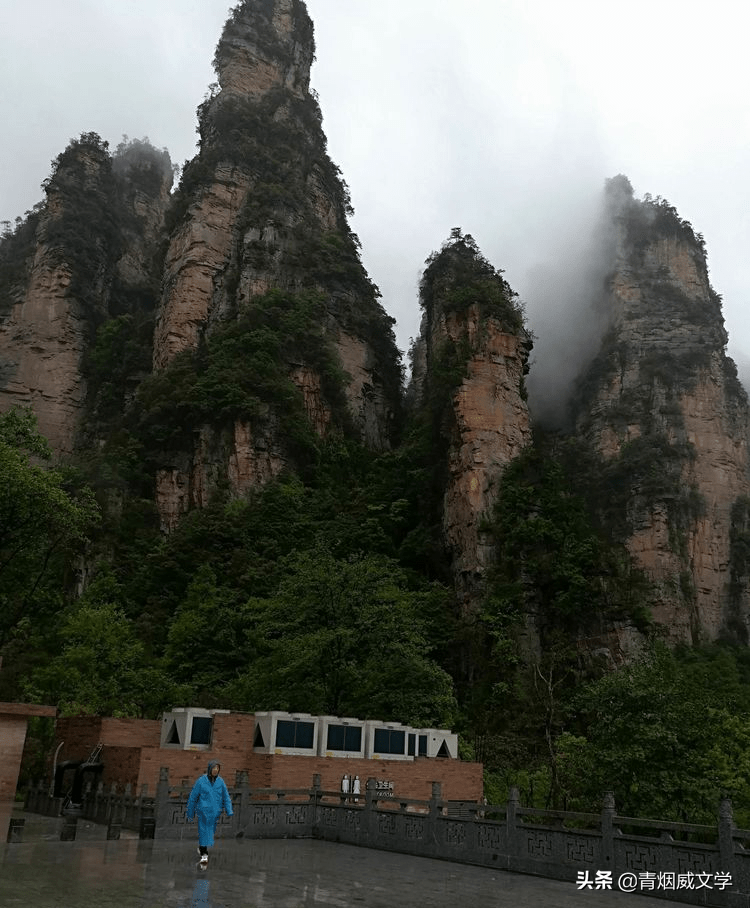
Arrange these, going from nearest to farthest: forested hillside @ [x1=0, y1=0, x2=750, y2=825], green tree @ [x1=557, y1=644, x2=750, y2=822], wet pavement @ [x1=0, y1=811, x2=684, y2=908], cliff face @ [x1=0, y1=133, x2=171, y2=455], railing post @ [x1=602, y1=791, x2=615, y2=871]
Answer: wet pavement @ [x1=0, y1=811, x2=684, y2=908]
railing post @ [x1=602, y1=791, x2=615, y2=871]
green tree @ [x1=557, y1=644, x2=750, y2=822]
forested hillside @ [x1=0, y1=0, x2=750, y2=825]
cliff face @ [x1=0, y1=133, x2=171, y2=455]

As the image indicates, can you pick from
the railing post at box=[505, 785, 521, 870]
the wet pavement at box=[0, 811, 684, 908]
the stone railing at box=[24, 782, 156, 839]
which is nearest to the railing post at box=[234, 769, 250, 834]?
the wet pavement at box=[0, 811, 684, 908]

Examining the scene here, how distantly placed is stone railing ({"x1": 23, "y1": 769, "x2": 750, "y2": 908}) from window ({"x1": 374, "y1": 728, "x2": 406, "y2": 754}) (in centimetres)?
505

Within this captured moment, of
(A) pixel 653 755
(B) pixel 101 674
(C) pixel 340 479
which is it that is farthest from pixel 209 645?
(A) pixel 653 755

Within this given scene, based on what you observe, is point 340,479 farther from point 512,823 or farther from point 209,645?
point 512,823

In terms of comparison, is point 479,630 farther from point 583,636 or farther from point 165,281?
point 165,281

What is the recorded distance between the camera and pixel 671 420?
176 feet

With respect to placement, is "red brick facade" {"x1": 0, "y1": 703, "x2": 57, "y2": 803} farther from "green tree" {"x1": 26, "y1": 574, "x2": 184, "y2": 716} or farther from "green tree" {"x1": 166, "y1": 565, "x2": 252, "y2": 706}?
"green tree" {"x1": 166, "y1": 565, "x2": 252, "y2": 706}

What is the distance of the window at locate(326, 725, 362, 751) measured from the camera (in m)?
21.5

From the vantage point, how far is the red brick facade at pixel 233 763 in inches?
747

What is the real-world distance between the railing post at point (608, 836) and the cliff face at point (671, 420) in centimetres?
3372

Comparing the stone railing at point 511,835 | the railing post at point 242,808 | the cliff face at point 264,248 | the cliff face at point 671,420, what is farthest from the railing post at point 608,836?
the cliff face at point 264,248

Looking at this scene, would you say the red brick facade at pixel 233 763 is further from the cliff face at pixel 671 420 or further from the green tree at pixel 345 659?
the cliff face at pixel 671 420

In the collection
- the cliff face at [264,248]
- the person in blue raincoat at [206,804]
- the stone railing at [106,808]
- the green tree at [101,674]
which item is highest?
the cliff face at [264,248]

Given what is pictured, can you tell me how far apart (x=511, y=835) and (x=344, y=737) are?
9.61 meters
